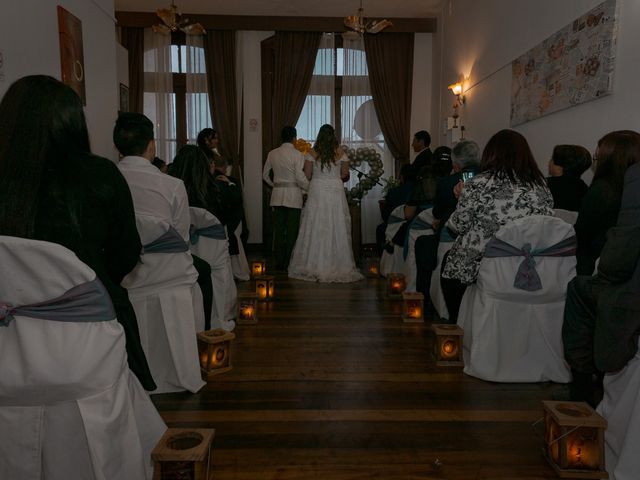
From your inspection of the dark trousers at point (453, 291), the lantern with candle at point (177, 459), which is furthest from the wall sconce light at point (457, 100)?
the lantern with candle at point (177, 459)

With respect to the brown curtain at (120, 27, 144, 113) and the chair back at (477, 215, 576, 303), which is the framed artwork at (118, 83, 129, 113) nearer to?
the brown curtain at (120, 27, 144, 113)

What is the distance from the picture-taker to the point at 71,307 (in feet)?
4.42

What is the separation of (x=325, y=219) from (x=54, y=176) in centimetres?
459

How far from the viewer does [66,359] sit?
1.33 m

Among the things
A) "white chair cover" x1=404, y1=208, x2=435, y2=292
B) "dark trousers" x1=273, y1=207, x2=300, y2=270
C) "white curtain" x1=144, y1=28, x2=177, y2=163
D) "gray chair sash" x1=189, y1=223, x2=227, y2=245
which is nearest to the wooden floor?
"gray chair sash" x1=189, y1=223, x2=227, y2=245

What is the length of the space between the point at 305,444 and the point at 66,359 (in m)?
1.14

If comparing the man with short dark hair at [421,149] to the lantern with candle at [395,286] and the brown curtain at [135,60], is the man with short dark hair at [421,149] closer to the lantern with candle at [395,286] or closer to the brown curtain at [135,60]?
the lantern with candle at [395,286]

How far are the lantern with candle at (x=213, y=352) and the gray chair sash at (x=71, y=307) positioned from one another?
1.56m

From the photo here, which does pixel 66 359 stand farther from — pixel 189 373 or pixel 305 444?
pixel 189 373

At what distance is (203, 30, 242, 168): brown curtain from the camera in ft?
28.3

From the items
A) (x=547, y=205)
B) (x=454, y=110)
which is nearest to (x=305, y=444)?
(x=547, y=205)

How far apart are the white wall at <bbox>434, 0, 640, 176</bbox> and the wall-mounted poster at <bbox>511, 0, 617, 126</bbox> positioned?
7 centimetres

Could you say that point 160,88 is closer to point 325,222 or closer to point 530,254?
point 325,222

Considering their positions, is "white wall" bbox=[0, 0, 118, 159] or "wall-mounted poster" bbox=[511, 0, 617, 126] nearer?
"white wall" bbox=[0, 0, 118, 159]
